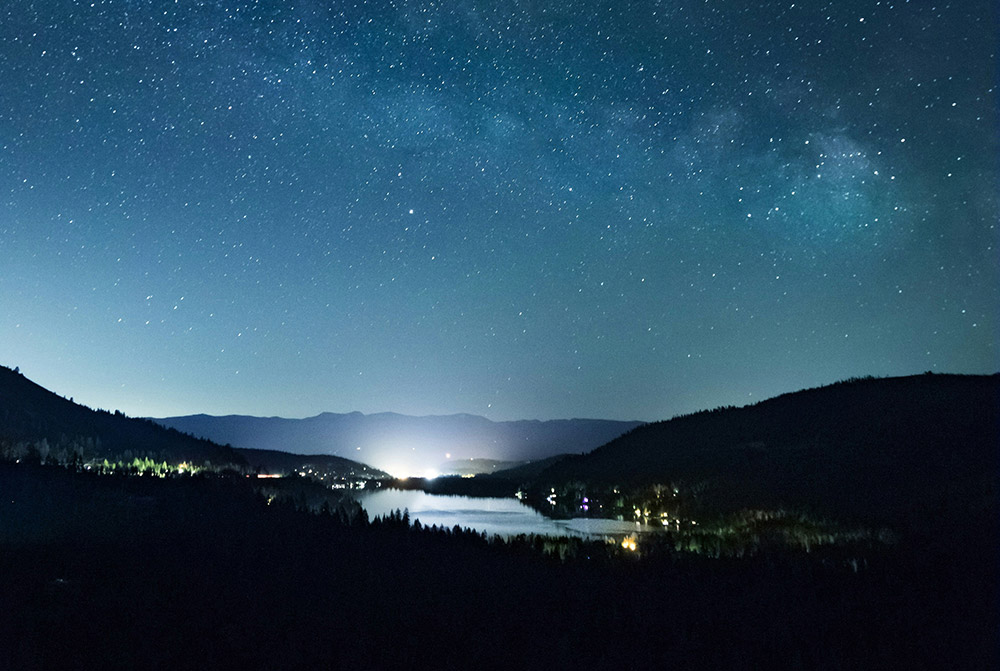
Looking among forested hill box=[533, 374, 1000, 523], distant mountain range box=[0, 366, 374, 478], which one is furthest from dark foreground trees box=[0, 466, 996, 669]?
distant mountain range box=[0, 366, 374, 478]

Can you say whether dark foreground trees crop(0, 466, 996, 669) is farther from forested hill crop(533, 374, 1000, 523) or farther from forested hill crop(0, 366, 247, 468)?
forested hill crop(0, 366, 247, 468)

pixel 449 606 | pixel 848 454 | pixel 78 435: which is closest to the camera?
pixel 449 606

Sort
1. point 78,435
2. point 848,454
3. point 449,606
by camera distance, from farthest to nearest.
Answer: point 78,435
point 848,454
point 449,606

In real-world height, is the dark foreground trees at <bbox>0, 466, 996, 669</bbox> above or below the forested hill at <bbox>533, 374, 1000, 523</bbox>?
below

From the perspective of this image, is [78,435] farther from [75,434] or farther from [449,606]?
[449,606]

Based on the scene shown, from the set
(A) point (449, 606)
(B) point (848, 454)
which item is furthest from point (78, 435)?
(B) point (848, 454)

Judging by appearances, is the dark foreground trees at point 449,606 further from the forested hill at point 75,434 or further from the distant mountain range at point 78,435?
the forested hill at point 75,434
